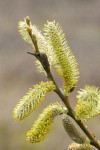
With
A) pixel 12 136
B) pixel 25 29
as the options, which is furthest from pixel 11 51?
pixel 25 29

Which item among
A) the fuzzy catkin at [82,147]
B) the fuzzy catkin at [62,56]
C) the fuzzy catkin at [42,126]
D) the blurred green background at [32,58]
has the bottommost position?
the fuzzy catkin at [82,147]

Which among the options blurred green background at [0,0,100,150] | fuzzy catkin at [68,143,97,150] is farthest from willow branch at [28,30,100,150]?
blurred green background at [0,0,100,150]

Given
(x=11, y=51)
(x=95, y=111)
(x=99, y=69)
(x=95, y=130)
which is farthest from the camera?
(x=11, y=51)

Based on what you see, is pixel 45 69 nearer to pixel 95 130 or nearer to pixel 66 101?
pixel 66 101

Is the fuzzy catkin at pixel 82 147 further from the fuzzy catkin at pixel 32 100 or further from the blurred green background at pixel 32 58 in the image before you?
the blurred green background at pixel 32 58

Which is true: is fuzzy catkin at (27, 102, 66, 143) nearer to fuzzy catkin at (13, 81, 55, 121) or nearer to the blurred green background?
fuzzy catkin at (13, 81, 55, 121)

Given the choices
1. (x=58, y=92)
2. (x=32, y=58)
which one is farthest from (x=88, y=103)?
(x=32, y=58)

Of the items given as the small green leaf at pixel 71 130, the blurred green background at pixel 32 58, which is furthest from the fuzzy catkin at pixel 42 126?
the blurred green background at pixel 32 58

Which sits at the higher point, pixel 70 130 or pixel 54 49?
pixel 54 49
